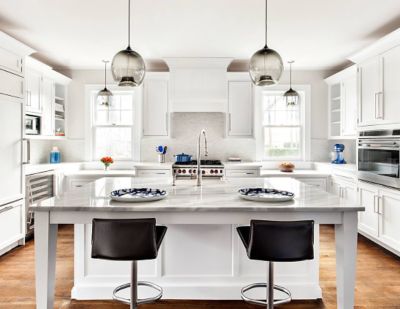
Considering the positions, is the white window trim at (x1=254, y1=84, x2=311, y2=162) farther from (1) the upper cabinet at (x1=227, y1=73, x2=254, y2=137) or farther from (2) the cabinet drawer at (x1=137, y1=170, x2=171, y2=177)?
(2) the cabinet drawer at (x1=137, y1=170, x2=171, y2=177)

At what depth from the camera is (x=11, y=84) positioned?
361 centimetres

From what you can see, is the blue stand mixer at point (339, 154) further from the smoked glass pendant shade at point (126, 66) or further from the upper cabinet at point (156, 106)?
the smoked glass pendant shade at point (126, 66)

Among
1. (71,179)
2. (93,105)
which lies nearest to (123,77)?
(71,179)

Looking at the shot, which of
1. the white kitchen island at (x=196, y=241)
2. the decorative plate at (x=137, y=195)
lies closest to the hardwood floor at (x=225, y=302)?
the white kitchen island at (x=196, y=241)

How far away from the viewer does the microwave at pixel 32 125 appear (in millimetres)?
A: 4323

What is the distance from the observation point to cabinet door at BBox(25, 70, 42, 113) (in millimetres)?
4289

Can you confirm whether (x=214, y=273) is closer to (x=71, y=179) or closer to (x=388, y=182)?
(x=388, y=182)

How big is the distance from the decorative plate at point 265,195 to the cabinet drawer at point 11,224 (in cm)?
280

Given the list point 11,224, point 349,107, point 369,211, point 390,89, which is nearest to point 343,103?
point 349,107

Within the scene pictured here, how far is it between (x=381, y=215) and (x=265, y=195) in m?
2.34

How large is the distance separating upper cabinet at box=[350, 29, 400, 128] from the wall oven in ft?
0.46

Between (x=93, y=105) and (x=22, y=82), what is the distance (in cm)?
181

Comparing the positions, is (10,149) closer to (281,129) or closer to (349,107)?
(281,129)

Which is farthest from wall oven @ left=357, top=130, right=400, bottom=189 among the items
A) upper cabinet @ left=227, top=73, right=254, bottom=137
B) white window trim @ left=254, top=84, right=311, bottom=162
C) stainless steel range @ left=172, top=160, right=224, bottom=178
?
stainless steel range @ left=172, top=160, right=224, bottom=178
